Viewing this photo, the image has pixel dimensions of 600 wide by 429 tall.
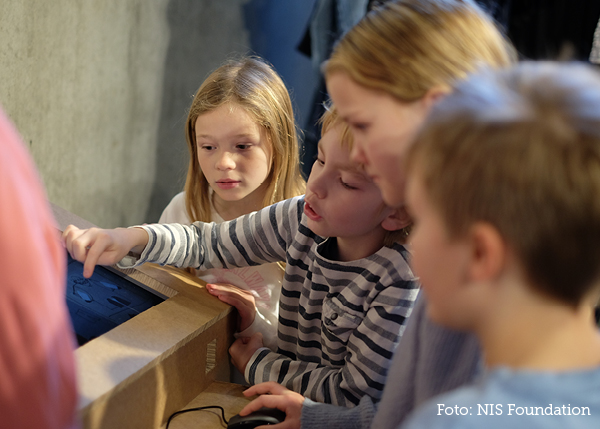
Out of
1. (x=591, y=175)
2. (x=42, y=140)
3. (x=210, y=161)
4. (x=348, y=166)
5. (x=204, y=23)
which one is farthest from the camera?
(x=204, y=23)

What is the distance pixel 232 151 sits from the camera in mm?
1215

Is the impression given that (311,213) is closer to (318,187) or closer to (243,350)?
(318,187)

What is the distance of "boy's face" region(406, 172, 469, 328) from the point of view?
1.36 feet

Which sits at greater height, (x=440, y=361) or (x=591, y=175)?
(x=591, y=175)

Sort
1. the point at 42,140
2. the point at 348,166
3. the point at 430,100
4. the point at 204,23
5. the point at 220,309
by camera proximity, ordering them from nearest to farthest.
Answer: the point at 430,100 < the point at 348,166 < the point at 220,309 < the point at 42,140 < the point at 204,23

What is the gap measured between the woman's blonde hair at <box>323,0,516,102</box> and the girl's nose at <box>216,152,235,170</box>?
62 cm

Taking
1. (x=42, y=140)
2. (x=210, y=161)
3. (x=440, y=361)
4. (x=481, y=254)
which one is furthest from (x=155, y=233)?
(x=42, y=140)

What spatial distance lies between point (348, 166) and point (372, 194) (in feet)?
0.18

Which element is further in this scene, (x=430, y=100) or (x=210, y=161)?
(x=210, y=161)

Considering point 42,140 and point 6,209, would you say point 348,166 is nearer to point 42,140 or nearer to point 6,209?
point 6,209

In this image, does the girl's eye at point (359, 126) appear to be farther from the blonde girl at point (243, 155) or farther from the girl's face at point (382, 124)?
the blonde girl at point (243, 155)

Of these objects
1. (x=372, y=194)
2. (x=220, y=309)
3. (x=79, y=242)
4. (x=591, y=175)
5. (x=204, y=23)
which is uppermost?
(x=204, y=23)

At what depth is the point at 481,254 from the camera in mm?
400

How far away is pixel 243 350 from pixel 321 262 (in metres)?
0.20
